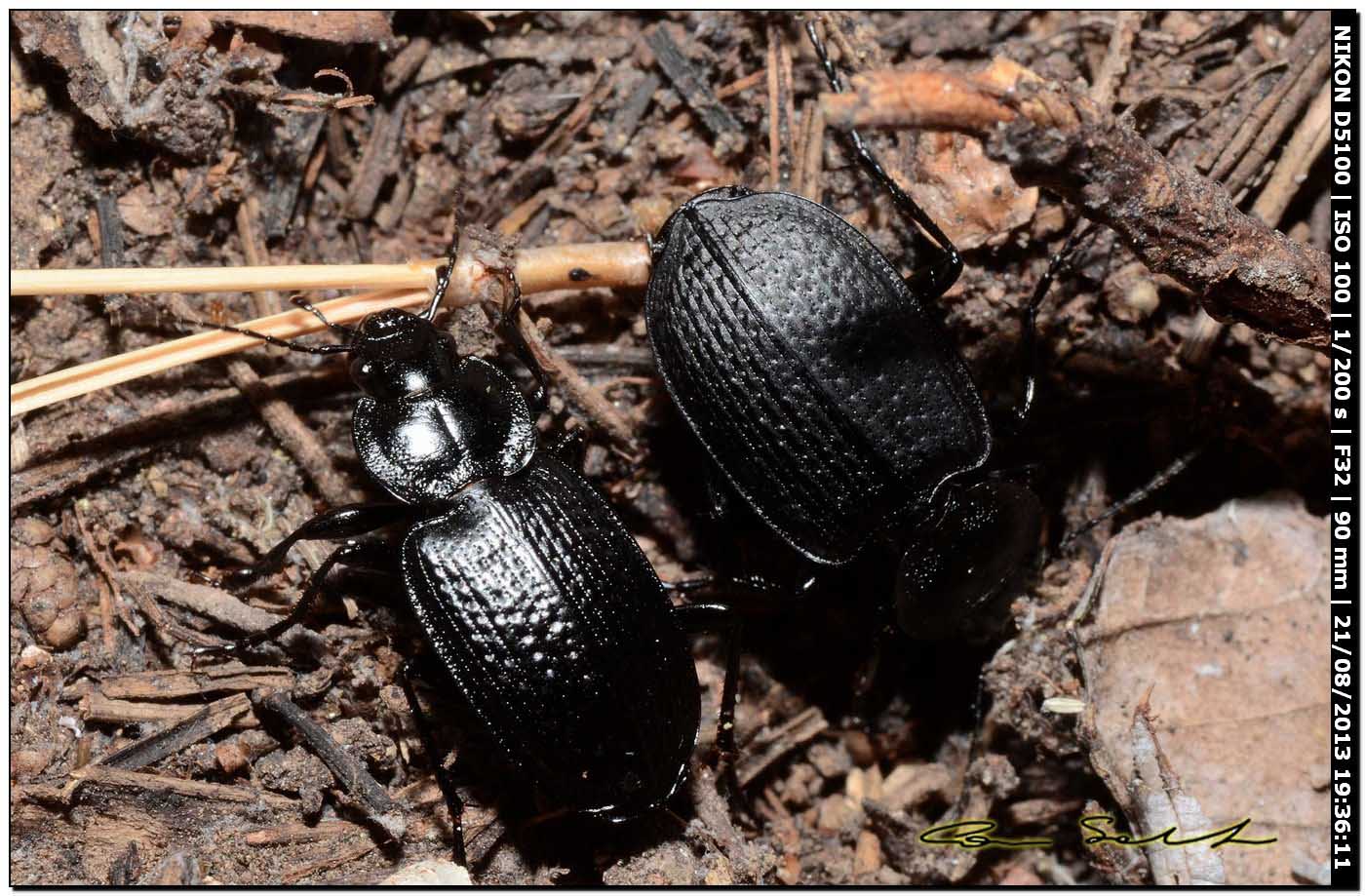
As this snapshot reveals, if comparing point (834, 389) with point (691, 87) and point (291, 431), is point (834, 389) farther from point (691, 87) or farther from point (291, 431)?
point (291, 431)

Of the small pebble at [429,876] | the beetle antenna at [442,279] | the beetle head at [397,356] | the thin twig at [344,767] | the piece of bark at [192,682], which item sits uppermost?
the beetle antenna at [442,279]

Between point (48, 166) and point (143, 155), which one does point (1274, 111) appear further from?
point (48, 166)

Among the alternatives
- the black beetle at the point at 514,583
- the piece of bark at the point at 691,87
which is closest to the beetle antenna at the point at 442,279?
the black beetle at the point at 514,583

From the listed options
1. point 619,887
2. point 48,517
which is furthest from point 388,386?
point 619,887

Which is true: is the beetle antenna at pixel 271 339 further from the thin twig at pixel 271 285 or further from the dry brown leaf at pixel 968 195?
the dry brown leaf at pixel 968 195

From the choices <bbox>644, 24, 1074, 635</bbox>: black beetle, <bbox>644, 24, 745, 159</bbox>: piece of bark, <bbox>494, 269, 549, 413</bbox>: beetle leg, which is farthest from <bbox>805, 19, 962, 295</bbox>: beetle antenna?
<bbox>494, 269, 549, 413</bbox>: beetle leg

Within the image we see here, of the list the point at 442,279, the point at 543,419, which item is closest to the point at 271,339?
the point at 442,279

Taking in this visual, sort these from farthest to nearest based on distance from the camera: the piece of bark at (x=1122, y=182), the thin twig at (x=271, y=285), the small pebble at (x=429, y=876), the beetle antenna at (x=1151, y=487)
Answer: the beetle antenna at (x=1151, y=487) < the thin twig at (x=271, y=285) < the small pebble at (x=429, y=876) < the piece of bark at (x=1122, y=182)
